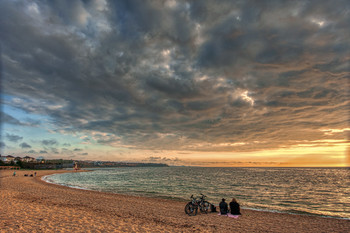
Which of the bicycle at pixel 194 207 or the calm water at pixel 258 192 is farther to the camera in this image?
the calm water at pixel 258 192

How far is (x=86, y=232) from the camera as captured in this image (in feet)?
38.5

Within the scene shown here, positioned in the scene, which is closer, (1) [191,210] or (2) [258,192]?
(1) [191,210]

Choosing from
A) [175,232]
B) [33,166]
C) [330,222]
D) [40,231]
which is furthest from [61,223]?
[33,166]

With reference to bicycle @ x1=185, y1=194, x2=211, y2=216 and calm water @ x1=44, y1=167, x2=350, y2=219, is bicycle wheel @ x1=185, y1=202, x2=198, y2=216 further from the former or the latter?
calm water @ x1=44, y1=167, x2=350, y2=219

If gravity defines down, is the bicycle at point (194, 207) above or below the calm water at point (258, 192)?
above

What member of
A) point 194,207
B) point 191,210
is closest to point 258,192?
point 194,207

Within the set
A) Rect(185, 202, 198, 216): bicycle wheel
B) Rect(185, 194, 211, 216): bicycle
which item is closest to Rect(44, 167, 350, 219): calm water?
Rect(185, 194, 211, 216): bicycle

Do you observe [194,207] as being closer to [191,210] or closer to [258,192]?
[191,210]

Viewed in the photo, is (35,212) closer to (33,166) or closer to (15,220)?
(15,220)

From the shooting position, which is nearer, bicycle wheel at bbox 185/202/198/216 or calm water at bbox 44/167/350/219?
bicycle wheel at bbox 185/202/198/216

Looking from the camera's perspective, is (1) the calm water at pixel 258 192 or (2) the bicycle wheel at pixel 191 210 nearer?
(2) the bicycle wheel at pixel 191 210

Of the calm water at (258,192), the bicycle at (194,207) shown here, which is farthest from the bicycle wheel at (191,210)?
the calm water at (258,192)

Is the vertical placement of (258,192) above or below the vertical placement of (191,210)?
below

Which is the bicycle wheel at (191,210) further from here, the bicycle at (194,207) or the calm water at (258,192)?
the calm water at (258,192)
